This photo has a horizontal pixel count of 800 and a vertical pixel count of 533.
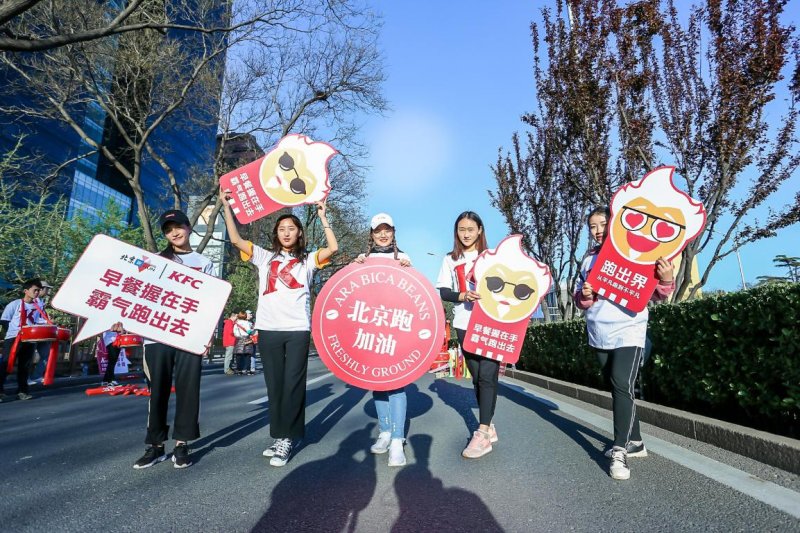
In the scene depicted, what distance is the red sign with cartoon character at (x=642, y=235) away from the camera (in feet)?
10.5

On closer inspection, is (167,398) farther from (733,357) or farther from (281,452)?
(733,357)

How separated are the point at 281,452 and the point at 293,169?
7.80 ft

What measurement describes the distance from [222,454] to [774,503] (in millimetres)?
3517

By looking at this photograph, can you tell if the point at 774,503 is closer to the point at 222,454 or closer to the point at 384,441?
the point at 384,441

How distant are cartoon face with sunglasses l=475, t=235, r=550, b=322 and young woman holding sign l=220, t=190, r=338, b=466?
1.24 m

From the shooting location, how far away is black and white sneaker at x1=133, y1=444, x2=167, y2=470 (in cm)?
330

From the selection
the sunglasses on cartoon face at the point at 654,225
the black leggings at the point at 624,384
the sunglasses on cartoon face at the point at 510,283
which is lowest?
the black leggings at the point at 624,384

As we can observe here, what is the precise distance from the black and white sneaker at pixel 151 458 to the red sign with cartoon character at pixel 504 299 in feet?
7.80

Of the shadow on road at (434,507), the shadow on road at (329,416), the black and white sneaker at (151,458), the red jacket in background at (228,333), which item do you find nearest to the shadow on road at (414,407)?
the shadow on road at (329,416)

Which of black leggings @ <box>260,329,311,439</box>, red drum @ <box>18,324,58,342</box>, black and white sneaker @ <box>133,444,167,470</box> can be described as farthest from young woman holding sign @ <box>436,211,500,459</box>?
red drum @ <box>18,324,58,342</box>

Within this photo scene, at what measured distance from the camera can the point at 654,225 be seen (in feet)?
10.8

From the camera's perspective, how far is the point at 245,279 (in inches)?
1848

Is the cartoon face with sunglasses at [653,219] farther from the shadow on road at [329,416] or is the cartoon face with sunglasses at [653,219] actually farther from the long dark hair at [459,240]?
the shadow on road at [329,416]

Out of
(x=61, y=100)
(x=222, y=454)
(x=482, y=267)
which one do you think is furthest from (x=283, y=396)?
(x=61, y=100)
